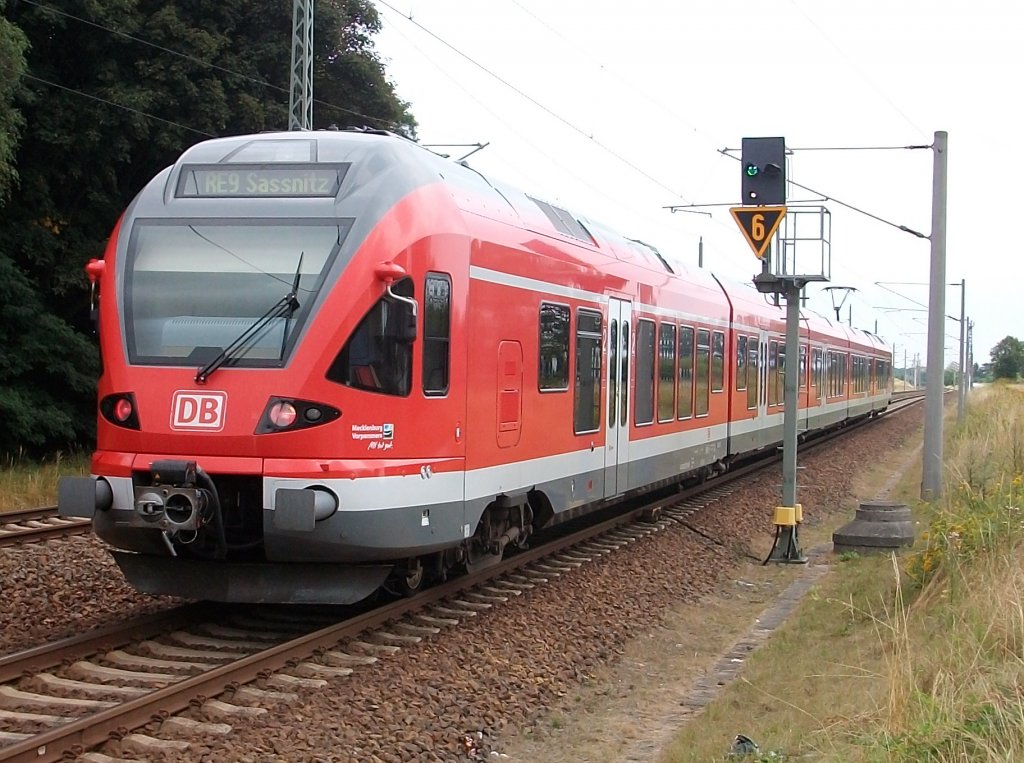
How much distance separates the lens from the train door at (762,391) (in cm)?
2058

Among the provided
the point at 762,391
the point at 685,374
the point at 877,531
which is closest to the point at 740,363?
the point at 762,391

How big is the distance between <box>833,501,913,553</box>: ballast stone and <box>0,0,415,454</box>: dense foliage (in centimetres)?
1166

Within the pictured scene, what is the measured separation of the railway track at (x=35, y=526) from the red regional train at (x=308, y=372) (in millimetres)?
3269

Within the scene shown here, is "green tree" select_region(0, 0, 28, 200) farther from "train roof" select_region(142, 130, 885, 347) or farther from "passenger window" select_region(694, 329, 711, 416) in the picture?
"passenger window" select_region(694, 329, 711, 416)

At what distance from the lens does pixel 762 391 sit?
20.7 metres

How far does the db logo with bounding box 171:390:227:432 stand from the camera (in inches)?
291

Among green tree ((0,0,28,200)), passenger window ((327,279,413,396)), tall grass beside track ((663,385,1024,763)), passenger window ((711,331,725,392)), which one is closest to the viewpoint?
tall grass beside track ((663,385,1024,763))

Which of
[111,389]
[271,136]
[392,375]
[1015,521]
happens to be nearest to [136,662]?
[111,389]

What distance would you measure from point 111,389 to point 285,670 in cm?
223

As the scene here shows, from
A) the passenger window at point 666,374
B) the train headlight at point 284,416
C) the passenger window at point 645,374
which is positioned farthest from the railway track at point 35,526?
the passenger window at point 666,374

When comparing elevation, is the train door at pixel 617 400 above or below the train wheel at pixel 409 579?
above

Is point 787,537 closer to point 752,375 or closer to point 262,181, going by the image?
point 262,181

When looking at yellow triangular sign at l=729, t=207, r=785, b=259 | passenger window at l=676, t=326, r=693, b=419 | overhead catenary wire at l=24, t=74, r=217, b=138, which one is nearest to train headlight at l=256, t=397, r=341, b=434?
yellow triangular sign at l=729, t=207, r=785, b=259

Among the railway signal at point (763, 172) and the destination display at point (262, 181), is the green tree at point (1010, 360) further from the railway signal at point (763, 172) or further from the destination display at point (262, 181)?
the destination display at point (262, 181)
